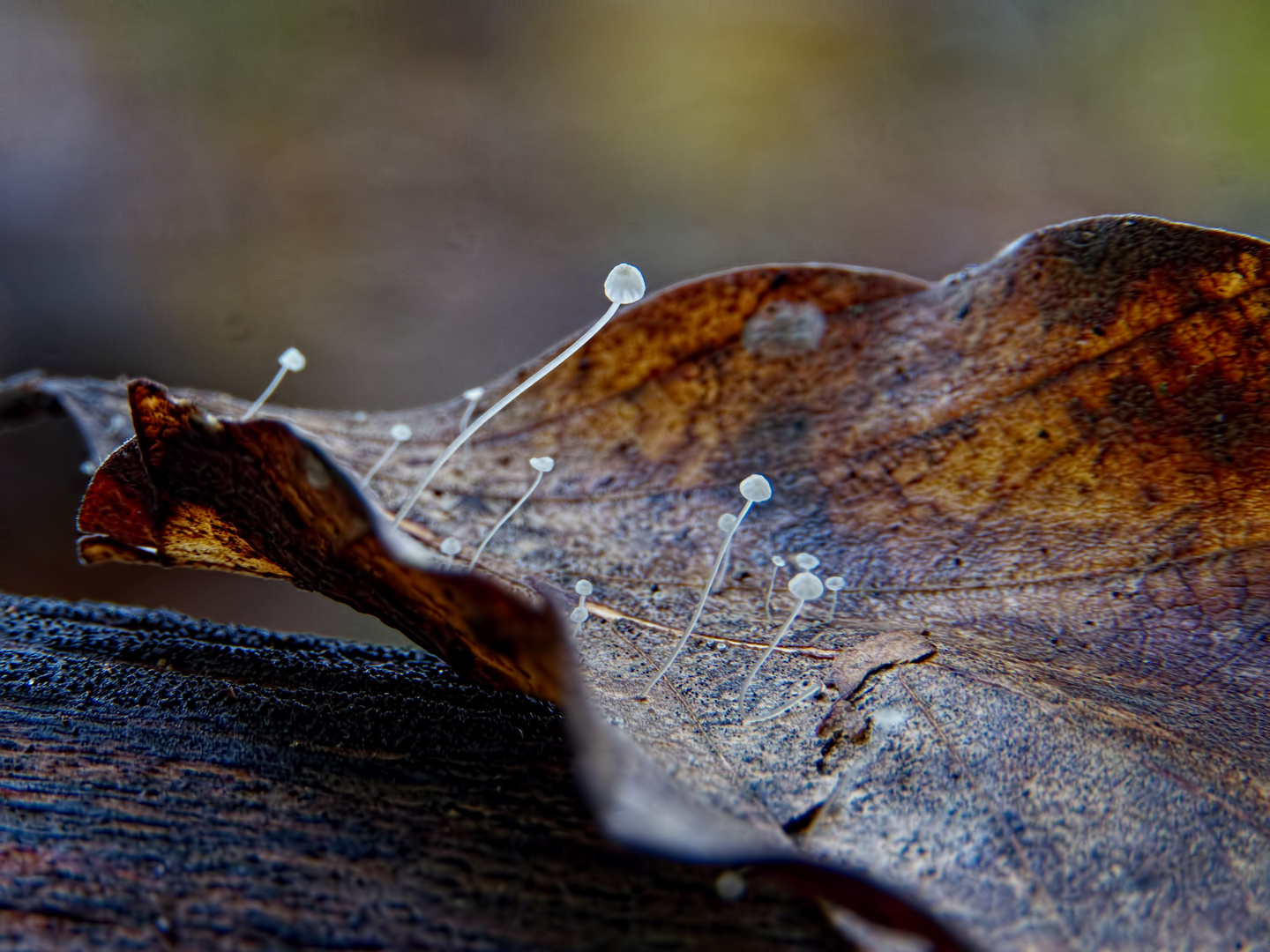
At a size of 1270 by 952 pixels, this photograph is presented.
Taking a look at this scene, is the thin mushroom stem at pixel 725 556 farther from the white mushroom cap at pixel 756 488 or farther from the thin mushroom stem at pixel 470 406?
the thin mushroom stem at pixel 470 406

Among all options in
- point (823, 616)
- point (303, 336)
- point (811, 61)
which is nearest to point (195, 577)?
point (303, 336)

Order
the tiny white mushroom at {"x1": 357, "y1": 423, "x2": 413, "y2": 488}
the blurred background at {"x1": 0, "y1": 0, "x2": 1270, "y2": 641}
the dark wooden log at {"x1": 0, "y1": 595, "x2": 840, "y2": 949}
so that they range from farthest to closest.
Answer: the blurred background at {"x1": 0, "y1": 0, "x2": 1270, "y2": 641} < the tiny white mushroom at {"x1": 357, "y1": 423, "x2": 413, "y2": 488} < the dark wooden log at {"x1": 0, "y1": 595, "x2": 840, "y2": 949}

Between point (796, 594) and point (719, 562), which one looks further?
point (719, 562)

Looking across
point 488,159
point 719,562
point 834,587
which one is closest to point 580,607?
point 719,562

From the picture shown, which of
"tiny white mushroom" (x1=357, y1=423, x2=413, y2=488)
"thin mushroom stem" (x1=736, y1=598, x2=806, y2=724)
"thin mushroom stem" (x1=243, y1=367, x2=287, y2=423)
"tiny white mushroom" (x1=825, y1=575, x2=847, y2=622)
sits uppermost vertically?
"thin mushroom stem" (x1=243, y1=367, x2=287, y2=423)

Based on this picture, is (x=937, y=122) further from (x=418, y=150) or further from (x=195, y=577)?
(x=195, y=577)

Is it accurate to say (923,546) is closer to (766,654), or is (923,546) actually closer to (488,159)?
(766,654)

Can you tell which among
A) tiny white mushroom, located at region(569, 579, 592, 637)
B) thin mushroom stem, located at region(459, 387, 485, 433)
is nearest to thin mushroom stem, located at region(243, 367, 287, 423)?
thin mushroom stem, located at region(459, 387, 485, 433)

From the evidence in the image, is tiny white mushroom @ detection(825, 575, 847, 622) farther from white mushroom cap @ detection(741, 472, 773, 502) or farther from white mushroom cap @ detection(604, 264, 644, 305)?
white mushroom cap @ detection(604, 264, 644, 305)
